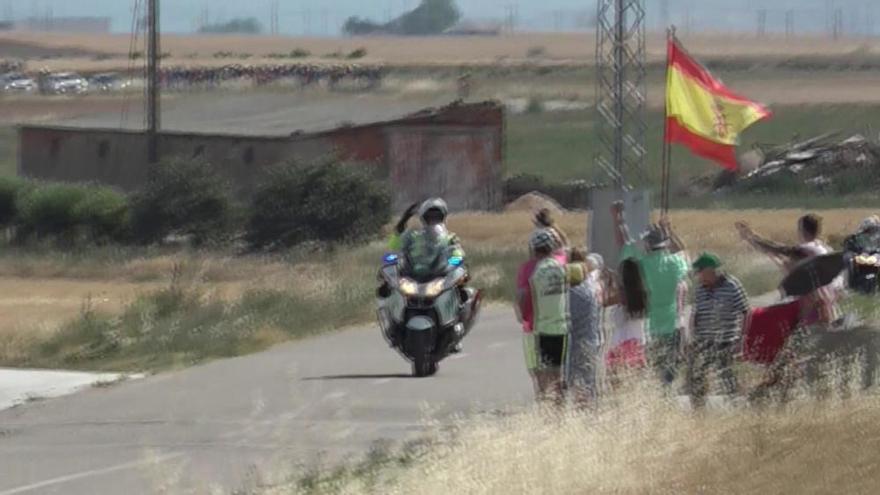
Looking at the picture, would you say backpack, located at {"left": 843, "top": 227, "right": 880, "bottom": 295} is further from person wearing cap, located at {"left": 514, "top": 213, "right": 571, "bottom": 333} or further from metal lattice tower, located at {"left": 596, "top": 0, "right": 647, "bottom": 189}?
metal lattice tower, located at {"left": 596, "top": 0, "right": 647, "bottom": 189}

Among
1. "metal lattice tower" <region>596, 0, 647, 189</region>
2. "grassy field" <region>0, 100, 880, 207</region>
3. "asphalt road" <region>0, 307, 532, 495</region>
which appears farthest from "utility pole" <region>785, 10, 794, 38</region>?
"asphalt road" <region>0, 307, 532, 495</region>

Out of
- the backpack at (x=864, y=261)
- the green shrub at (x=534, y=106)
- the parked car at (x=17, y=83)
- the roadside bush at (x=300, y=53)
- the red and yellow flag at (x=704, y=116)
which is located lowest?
the roadside bush at (x=300, y=53)

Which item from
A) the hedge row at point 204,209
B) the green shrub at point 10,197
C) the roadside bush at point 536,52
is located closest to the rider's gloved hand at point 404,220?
the hedge row at point 204,209

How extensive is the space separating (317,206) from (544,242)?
37267mm

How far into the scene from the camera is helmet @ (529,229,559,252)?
14.9 metres

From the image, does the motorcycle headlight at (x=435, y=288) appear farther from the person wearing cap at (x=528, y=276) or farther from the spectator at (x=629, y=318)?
the spectator at (x=629, y=318)

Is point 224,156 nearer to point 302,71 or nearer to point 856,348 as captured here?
point 856,348

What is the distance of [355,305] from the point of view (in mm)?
25266

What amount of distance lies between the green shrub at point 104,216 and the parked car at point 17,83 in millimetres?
67770

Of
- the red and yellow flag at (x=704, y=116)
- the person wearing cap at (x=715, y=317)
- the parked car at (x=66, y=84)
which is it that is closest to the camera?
the person wearing cap at (x=715, y=317)

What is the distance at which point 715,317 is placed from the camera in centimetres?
1452

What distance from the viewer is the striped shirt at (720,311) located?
14.5 meters

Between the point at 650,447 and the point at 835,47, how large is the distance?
14071 cm

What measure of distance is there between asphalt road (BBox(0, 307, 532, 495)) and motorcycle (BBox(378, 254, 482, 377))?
0.27 m
